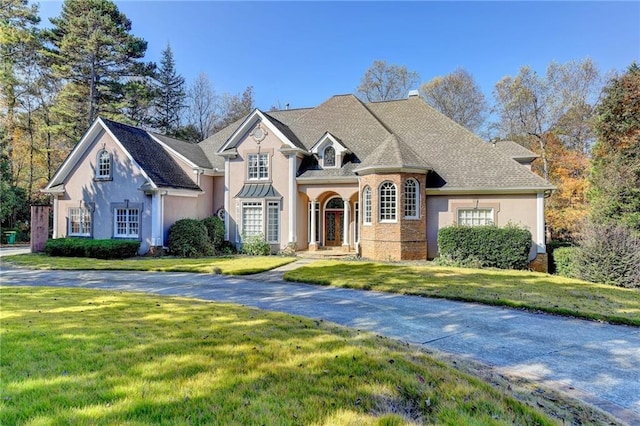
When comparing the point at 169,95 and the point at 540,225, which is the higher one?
the point at 169,95

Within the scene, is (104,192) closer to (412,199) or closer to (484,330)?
(412,199)

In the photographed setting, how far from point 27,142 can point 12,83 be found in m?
6.45

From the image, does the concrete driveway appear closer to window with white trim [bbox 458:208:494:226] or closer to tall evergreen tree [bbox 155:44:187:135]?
window with white trim [bbox 458:208:494:226]

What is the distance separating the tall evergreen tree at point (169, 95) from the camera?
140 feet

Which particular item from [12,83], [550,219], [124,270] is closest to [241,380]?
[124,270]

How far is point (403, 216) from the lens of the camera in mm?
17234

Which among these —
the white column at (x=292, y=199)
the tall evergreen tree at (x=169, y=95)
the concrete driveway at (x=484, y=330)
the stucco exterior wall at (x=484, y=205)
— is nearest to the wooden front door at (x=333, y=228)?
the white column at (x=292, y=199)

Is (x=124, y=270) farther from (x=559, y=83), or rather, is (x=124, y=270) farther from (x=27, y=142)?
(x=559, y=83)

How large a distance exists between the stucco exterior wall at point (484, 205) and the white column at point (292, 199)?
737 centimetres

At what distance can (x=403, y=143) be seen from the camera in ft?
63.2

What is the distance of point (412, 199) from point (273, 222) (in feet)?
26.3

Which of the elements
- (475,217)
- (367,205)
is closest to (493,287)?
(475,217)

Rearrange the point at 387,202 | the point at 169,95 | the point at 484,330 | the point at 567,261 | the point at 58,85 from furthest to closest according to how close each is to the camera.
→ the point at 169,95
the point at 58,85
the point at 387,202
the point at 567,261
the point at 484,330

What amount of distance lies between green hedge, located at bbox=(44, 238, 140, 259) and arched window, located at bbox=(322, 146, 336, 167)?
11.4 metres
